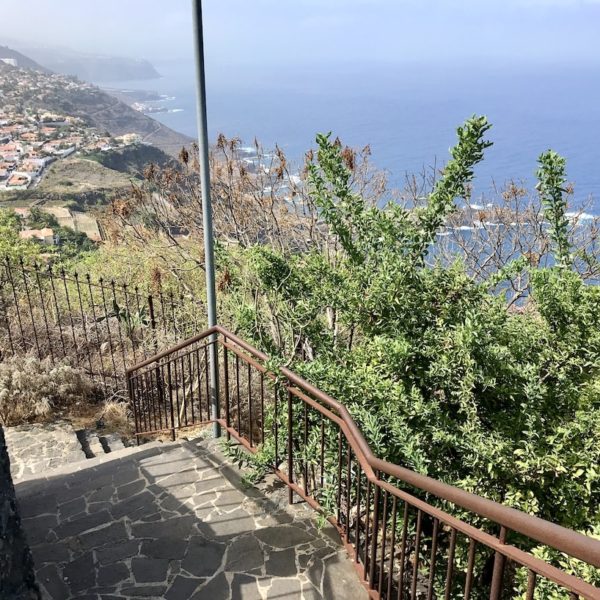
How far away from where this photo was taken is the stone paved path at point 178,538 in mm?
3609

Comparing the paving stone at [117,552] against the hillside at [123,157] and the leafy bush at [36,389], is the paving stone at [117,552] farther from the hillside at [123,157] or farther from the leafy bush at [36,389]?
the hillside at [123,157]

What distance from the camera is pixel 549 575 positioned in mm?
1679

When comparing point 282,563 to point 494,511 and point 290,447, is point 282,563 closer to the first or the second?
point 290,447

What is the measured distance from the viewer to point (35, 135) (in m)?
64.6

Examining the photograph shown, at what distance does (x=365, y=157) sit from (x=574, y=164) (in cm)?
2927

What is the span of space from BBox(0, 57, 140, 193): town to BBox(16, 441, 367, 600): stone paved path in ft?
154

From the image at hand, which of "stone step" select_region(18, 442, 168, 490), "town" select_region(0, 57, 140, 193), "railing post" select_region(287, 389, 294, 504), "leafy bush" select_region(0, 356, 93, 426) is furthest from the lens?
"town" select_region(0, 57, 140, 193)

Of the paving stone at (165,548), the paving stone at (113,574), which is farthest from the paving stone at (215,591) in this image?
the paving stone at (113,574)

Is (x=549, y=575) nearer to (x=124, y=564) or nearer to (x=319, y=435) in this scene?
(x=319, y=435)

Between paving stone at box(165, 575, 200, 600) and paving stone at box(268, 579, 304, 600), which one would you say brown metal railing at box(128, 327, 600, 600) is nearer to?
paving stone at box(268, 579, 304, 600)

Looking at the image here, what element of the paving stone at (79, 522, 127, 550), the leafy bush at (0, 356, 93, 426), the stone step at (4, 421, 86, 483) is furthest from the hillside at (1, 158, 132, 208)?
the paving stone at (79, 522, 127, 550)

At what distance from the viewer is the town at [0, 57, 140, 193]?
52062 mm

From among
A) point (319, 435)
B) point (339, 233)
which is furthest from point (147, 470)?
point (339, 233)

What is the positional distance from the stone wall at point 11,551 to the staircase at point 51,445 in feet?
12.4
